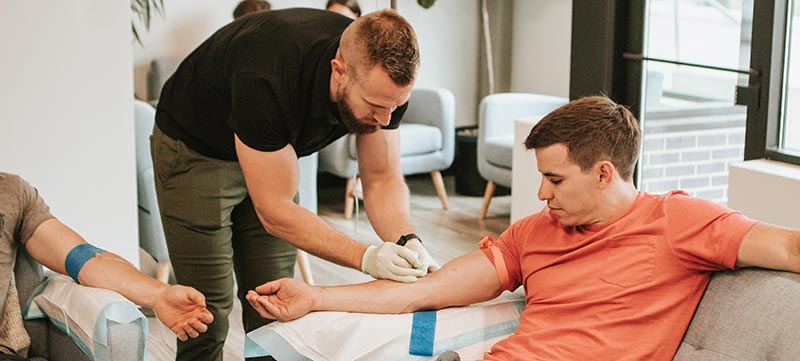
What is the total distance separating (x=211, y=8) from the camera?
17.0 feet

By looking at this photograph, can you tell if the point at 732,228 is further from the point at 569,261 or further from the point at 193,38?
the point at 193,38

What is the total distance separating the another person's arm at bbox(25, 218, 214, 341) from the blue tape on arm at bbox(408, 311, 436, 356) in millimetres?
418

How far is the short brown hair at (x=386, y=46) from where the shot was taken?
1.90 meters

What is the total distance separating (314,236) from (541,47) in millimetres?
3948

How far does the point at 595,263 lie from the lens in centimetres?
192

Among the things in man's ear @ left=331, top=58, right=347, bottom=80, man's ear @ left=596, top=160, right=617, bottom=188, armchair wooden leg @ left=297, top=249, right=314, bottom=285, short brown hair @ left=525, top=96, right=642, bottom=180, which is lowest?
armchair wooden leg @ left=297, top=249, right=314, bottom=285

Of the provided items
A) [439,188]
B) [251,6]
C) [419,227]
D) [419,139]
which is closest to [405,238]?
[251,6]

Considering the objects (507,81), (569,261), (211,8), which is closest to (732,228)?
(569,261)

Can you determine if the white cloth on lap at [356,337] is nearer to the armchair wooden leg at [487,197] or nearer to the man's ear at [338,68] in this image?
the man's ear at [338,68]

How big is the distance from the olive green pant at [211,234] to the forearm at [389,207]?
9.6 inches

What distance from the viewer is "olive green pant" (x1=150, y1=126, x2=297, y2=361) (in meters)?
2.29

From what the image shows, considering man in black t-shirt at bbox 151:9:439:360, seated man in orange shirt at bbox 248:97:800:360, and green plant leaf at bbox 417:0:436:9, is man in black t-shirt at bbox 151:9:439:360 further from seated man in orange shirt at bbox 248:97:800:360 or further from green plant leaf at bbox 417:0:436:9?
green plant leaf at bbox 417:0:436:9

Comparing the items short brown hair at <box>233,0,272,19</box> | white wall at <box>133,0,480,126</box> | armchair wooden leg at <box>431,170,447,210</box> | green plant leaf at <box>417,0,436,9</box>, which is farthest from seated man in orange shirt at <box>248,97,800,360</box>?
green plant leaf at <box>417,0,436,9</box>

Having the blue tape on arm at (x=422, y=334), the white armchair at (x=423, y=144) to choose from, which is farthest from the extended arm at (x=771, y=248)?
the white armchair at (x=423, y=144)
